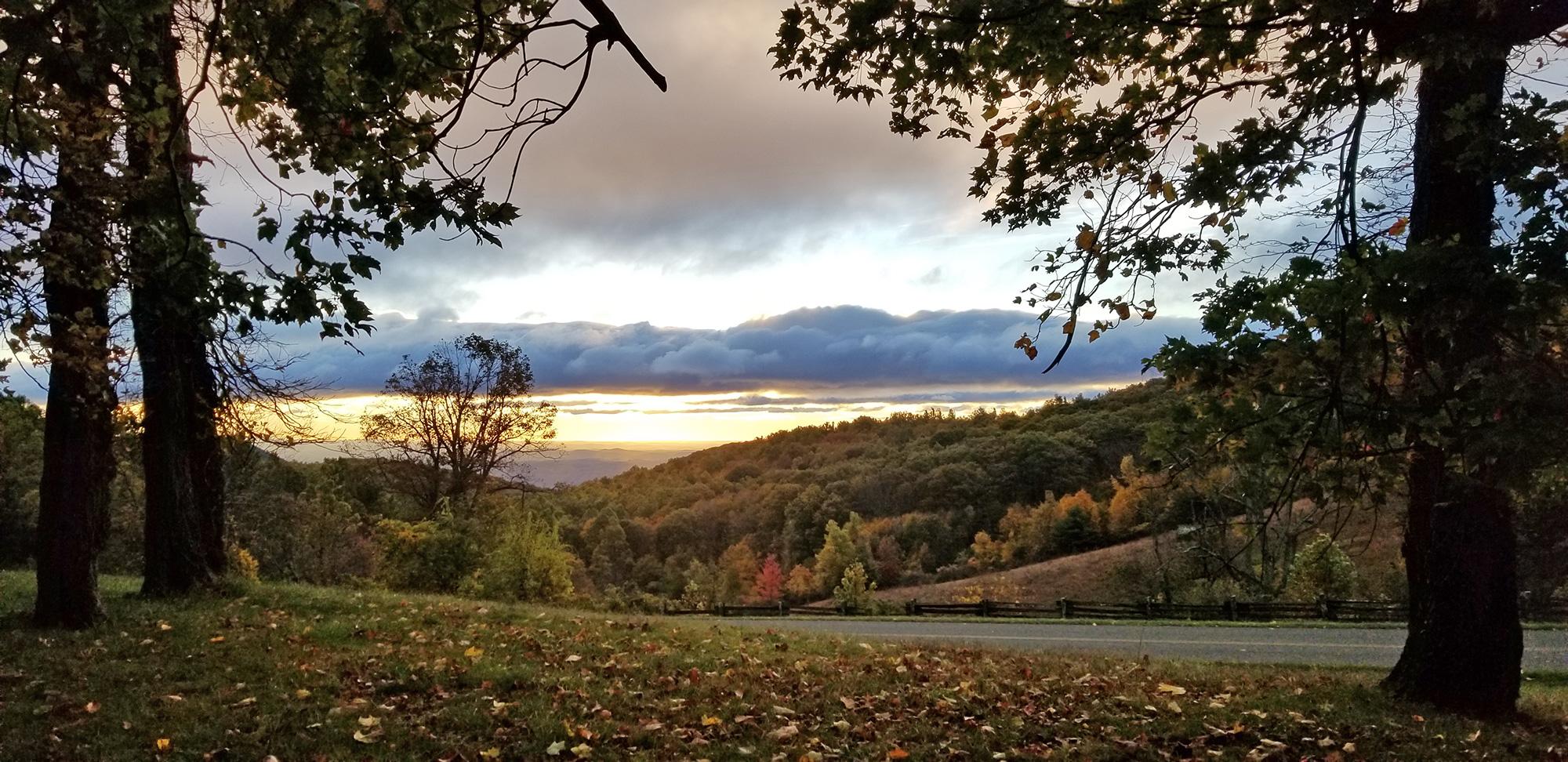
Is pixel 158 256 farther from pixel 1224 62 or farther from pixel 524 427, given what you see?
pixel 524 427

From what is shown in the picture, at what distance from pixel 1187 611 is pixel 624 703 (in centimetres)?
2128

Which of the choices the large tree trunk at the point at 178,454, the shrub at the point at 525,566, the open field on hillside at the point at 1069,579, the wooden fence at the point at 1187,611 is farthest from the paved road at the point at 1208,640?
the open field on hillside at the point at 1069,579

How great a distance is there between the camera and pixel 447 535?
24312mm

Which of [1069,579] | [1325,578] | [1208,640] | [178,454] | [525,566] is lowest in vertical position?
[1069,579]

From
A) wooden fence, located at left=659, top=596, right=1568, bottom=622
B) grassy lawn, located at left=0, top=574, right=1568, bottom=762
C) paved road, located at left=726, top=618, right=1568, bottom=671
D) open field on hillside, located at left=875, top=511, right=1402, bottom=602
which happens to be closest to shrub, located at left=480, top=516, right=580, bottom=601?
wooden fence, located at left=659, top=596, right=1568, bottom=622

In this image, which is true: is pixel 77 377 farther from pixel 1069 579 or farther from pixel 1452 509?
pixel 1069 579

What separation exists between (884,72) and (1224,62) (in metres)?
2.77

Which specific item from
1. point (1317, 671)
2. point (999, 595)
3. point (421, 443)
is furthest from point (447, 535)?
point (999, 595)

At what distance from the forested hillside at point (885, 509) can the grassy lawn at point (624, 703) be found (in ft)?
159

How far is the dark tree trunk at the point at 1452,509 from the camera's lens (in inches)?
242

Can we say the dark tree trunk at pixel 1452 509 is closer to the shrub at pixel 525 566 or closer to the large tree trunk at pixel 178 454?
the large tree trunk at pixel 178 454

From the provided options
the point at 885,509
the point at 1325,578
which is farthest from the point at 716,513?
the point at 1325,578

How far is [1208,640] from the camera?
17.8 m

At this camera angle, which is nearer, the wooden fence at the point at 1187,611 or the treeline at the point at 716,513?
the wooden fence at the point at 1187,611
